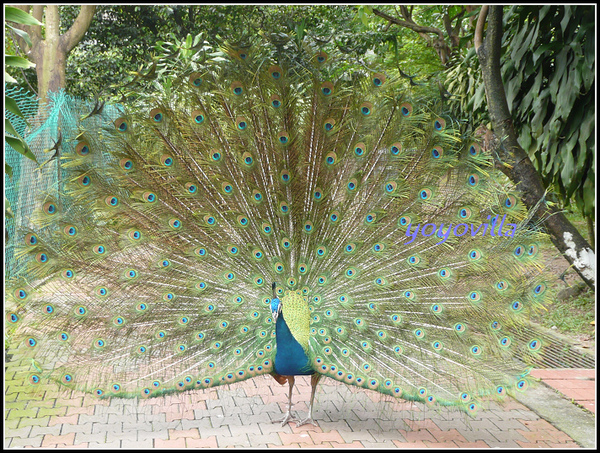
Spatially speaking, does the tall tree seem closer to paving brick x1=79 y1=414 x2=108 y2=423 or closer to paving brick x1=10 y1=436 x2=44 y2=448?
paving brick x1=79 y1=414 x2=108 y2=423

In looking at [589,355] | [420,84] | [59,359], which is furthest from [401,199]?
[589,355]

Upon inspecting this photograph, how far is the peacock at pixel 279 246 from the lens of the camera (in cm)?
374

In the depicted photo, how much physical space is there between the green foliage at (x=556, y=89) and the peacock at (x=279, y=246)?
1.56 m

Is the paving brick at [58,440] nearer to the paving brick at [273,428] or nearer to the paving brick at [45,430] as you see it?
the paving brick at [45,430]

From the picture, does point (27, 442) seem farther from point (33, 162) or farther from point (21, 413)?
point (33, 162)

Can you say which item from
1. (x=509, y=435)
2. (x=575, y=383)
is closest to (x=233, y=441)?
(x=509, y=435)

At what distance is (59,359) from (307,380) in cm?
227

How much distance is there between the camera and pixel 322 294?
3938mm

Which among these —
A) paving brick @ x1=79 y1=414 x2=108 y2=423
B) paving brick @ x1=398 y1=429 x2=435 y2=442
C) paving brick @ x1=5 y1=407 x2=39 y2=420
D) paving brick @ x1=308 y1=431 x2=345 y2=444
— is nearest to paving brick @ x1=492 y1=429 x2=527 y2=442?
paving brick @ x1=398 y1=429 x2=435 y2=442

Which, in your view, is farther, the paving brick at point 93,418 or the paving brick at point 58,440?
the paving brick at point 93,418

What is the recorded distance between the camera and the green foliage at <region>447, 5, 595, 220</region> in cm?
522

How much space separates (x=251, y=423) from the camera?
4.09 m

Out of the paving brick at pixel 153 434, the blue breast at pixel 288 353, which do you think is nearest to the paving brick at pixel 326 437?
the blue breast at pixel 288 353

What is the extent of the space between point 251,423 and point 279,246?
1.23m
